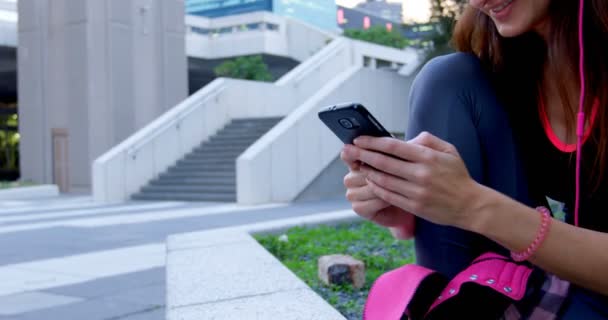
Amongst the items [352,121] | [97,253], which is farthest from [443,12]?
[352,121]

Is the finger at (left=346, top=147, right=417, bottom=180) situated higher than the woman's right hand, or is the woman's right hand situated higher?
the finger at (left=346, top=147, right=417, bottom=180)

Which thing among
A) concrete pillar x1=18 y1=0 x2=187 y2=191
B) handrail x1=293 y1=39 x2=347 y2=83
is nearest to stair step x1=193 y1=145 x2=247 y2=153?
concrete pillar x1=18 y1=0 x2=187 y2=191

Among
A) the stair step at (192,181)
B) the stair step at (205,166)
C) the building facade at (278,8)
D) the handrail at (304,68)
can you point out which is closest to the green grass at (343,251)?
the stair step at (192,181)

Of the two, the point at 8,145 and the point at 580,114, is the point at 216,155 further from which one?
the point at 8,145

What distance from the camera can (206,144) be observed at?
1539 centimetres

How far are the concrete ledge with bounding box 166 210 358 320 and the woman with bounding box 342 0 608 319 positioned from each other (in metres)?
1.07

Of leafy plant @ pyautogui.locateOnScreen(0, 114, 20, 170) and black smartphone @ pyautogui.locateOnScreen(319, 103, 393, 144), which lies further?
leafy plant @ pyautogui.locateOnScreen(0, 114, 20, 170)

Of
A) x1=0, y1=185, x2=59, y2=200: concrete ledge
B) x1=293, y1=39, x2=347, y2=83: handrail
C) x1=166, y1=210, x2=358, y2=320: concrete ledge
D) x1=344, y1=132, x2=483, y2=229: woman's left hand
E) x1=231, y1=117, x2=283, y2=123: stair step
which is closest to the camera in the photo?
x1=344, y1=132, x2=483, y2=229: woman's left hand

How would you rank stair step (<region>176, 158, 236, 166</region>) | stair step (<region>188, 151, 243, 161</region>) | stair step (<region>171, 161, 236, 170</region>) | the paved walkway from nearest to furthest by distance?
1. the paved walkway
2. stair step (<region>171, 161, 236, 170</region>)
3. stair step (<region>176, 158, 236, 166</region>)
4. stair step (<region>188, 151, 243, 161</region>)

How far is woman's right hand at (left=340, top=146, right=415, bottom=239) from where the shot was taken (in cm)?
120

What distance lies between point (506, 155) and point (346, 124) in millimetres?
454

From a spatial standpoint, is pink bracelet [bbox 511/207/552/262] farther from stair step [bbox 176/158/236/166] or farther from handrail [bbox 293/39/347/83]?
handrail [bbox 293/39/347/83]

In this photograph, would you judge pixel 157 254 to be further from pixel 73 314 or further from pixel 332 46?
pixel 332 46

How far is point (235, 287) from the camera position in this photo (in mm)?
2818
